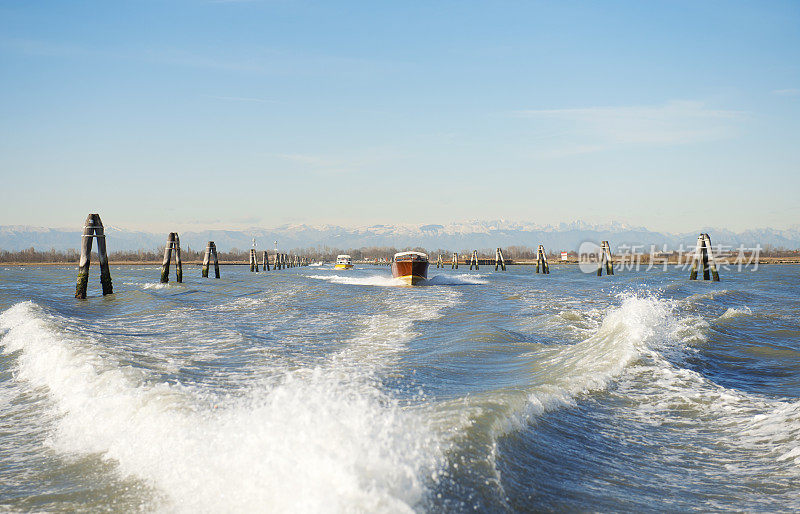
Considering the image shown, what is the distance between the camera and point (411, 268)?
37.4 m

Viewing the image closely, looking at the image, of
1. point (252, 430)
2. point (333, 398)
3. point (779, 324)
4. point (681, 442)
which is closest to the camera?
point (252, 430)

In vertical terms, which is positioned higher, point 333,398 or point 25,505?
point 333,398

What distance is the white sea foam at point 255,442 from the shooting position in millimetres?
3562

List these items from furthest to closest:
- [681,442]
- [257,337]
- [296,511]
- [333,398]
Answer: [257,337]
[681,442]
[333,398]
[296,511]

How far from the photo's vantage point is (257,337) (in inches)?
461

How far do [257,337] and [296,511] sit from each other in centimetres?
864

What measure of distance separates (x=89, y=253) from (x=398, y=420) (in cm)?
1989

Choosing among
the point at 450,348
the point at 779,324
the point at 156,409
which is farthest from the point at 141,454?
the point at 779,324

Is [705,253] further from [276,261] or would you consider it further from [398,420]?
[276,261]

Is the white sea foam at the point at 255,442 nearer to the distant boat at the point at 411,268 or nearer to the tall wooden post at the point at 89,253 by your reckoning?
the tall wooden post at the point at 89,253

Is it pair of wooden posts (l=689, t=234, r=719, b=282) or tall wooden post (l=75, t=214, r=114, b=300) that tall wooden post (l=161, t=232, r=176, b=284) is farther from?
pair of wooden posts (l=689, t=234, r=719, b=282)

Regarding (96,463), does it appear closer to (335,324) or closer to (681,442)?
(681,442)

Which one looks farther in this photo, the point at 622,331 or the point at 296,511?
the point at 622,331

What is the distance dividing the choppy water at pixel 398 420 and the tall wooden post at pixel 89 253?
9688mm
